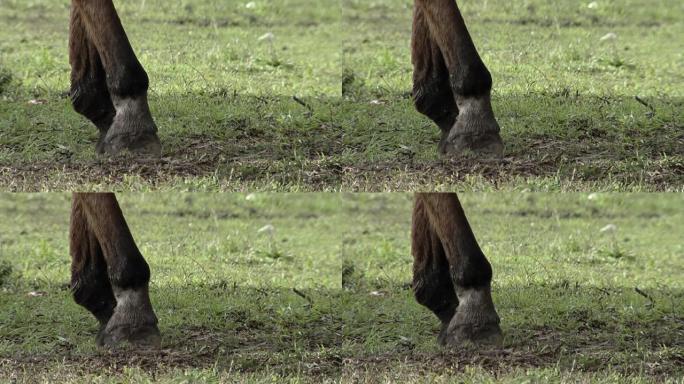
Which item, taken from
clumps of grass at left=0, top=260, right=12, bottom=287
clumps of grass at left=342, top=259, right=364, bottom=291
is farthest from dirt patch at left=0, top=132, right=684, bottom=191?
clumps of grass at left=0, top=260, right=12, bottom=287

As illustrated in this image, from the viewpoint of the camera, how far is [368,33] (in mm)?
11406

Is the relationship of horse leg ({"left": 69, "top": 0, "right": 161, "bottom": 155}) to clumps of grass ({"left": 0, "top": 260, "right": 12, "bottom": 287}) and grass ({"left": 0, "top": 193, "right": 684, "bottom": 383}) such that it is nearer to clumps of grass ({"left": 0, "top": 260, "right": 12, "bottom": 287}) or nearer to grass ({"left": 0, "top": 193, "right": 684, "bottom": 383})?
grass ({"left": 0, "top": 193, "right": 684, "bottom": 383})

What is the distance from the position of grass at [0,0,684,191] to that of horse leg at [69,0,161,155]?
0.21m

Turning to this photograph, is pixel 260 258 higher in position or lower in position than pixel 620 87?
lower

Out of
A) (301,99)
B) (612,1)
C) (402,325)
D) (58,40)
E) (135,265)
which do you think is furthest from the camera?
(612,1)

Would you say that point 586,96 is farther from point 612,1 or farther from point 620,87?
point 612,1

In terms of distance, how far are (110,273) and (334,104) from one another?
8.14ft

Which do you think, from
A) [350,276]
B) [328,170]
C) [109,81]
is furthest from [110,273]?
[350,276]

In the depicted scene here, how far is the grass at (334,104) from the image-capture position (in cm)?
956

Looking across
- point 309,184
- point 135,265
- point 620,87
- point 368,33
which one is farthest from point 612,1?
point 135,265

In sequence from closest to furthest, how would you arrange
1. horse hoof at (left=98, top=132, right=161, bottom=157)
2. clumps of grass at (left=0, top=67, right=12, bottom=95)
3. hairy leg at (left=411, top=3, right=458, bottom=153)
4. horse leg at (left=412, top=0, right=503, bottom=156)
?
horse leg at (left=412, top=0, right=503, bottom=156) < hairy leg at (left=411, top=3, right=458, bottom=153) < horse hoof at (left=98, top=132, right=161, bottom=157) < clumps of grass at (left=0, top=67, right=12, bottom=95)

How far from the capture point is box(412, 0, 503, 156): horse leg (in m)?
9.12

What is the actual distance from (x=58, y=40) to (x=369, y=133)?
157 inches

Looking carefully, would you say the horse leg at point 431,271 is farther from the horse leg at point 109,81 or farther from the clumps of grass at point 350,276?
the horse leg at point 109,81
